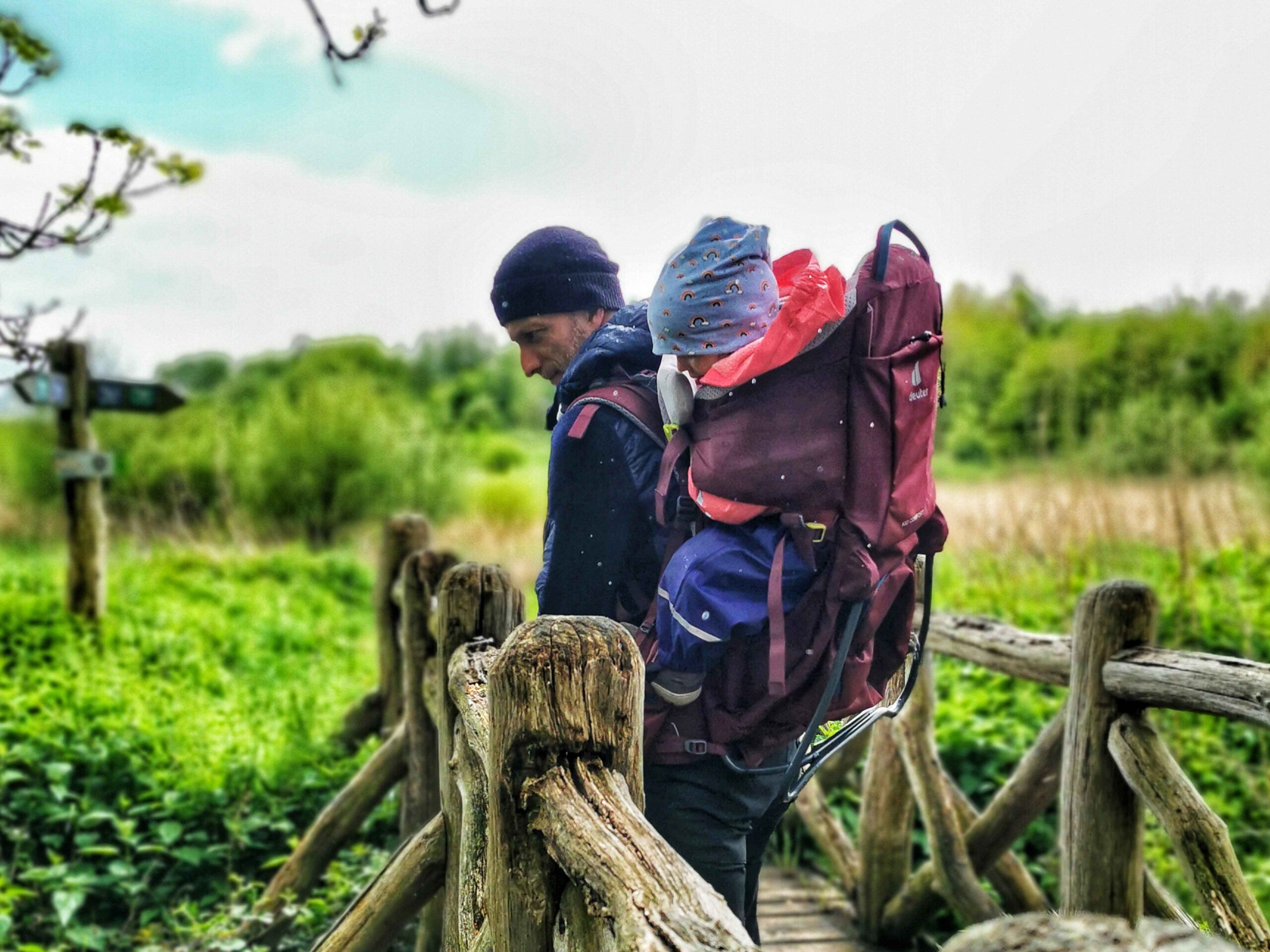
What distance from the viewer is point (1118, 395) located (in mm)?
16812

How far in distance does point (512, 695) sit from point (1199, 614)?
23.3 ft

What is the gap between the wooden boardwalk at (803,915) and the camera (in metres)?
4.48

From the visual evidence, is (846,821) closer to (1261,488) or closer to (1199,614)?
(1199,614)

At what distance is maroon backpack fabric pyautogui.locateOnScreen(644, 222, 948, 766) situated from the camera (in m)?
2.09

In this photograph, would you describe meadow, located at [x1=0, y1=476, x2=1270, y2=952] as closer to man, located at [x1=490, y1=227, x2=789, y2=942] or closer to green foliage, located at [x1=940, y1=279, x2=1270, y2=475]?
green foliage, located at [x1=940, y1=279, x2=1270, y2=475]

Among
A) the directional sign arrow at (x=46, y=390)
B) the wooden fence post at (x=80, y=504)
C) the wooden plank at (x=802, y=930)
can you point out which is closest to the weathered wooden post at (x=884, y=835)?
the wooden plank at (x=802, y=930)

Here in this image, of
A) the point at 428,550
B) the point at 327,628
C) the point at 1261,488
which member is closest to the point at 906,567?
the point at 428,550


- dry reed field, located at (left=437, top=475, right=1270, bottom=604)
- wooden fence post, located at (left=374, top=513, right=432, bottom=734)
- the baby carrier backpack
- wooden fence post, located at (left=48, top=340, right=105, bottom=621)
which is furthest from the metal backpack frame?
wooden fence post, located at (left=48, top=340, right=105, bottom=621)

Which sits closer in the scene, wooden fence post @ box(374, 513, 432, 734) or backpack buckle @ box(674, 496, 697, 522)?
backpack buckle @ box(674, 496, 697, 522)

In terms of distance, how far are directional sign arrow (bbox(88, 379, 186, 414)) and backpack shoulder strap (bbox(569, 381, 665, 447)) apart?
6.16 metres

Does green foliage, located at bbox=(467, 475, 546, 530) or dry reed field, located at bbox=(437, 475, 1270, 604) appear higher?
dry reed field, located at bbox=(437, 475, 1270, 604)

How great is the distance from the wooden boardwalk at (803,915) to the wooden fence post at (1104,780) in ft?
4.54

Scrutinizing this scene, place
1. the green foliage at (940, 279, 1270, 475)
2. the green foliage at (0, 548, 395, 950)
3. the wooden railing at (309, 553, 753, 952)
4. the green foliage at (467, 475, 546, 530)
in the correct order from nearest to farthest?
the wooden railing at (309, 553, 753, 952), the green foliage at (0, 548, 395, 950), the green foliage at (940, 279, 1270, 475), the green foliage at (467, 475, 546, 530)

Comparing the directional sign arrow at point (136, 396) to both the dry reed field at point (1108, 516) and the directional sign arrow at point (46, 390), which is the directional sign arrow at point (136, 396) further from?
the dry reed field at point (1108, 516)
